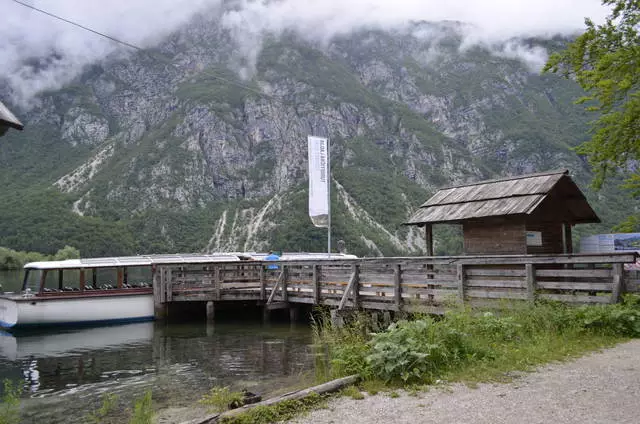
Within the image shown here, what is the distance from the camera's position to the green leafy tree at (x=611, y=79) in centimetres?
988

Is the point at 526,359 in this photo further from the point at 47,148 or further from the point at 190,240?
the point at 47,148

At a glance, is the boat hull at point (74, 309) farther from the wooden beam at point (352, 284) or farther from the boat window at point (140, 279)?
the wooden beam at point (352, 284)

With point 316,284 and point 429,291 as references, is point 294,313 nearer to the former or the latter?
point 316,284

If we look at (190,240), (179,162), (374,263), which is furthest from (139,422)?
(179,162)

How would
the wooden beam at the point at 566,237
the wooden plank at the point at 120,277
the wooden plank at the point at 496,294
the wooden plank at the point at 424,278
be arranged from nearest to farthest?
the wooden plank at the point at 496,294, the wooden plank at the point at 424,278, the wooden beam at the point at 566,237, the wooden plank at the point at 120,277

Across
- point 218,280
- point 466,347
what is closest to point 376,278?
point 466,347

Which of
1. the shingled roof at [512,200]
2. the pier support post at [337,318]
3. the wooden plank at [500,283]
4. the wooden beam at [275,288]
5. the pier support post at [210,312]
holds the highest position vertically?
the shingled roof at [512,200]

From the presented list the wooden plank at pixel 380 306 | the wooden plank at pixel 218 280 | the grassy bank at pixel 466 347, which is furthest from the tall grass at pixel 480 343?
the wooden plank at pixel 218 280

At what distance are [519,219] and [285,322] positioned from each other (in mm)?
11279

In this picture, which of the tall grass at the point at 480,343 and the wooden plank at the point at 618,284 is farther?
the wooden plank at the point at 618,284

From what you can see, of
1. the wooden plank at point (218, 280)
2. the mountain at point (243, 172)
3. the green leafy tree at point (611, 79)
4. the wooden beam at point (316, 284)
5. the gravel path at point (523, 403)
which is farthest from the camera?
the mountain at point (243, 172)

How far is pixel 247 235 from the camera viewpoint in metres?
146

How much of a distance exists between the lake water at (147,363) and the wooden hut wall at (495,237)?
7178 millimetres

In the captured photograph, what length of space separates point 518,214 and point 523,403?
1168cm
